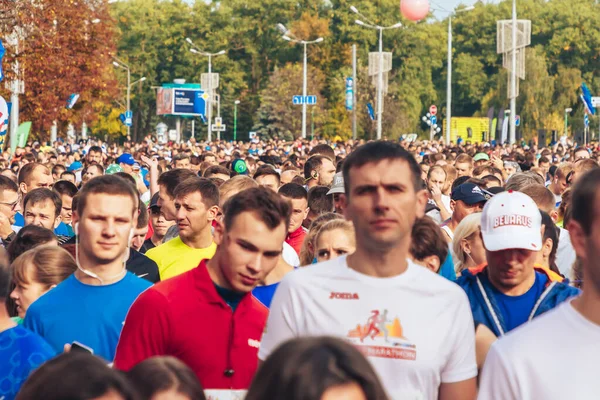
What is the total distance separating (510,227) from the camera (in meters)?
5.23

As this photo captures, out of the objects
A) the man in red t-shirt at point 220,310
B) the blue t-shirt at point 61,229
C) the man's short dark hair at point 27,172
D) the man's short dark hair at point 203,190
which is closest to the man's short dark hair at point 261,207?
the man in red t-shirt at point 220,310

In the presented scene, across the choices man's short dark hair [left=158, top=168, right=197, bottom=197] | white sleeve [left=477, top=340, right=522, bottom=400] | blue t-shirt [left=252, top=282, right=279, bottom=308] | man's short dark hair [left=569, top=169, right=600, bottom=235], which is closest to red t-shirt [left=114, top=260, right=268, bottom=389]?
blue t-shirt [left=252, top=282, right=279, bottom=308]

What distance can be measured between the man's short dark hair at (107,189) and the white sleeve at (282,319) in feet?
6.01

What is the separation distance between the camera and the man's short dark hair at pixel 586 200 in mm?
3309

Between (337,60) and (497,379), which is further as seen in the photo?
(337,60)

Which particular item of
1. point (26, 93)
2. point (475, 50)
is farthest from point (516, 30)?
point (475, 50)

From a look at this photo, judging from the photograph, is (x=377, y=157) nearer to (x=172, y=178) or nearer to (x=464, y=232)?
(x=464, y=232)

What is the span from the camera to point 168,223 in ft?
33.3

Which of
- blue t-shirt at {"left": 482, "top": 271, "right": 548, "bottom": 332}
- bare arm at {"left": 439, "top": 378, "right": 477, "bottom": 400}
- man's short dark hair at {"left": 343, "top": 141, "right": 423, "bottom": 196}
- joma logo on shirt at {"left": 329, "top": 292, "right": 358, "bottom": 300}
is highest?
man's short dark hair at {"left": 343, "top": 141, "right": 423, "bottom": 196}

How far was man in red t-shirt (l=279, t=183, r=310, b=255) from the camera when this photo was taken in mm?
9148

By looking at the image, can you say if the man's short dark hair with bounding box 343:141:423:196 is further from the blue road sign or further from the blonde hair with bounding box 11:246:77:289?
the blue road sign

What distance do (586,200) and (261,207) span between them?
1.69 metres

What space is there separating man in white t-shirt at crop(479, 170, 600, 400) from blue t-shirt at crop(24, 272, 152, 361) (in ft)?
7.62

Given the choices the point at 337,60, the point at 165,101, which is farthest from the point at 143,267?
the point at 165,101
